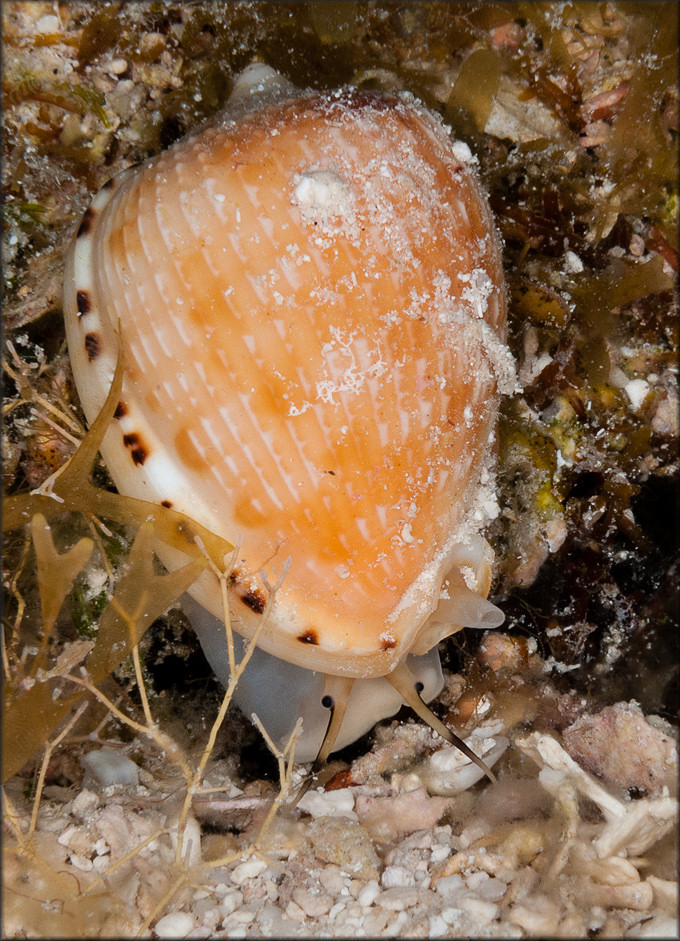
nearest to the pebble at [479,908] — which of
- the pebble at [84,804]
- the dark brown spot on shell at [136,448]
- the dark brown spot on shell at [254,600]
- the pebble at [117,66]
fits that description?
the dark brown spot on shell at [254,600]

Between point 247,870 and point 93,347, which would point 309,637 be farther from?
point 93,347

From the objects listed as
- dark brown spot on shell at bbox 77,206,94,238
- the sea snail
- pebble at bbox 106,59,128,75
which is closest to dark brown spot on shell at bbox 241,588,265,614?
the sea snail

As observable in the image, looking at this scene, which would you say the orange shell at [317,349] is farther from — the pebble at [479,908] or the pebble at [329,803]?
the pebble at [479,908]

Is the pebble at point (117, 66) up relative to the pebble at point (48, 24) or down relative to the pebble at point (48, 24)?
down

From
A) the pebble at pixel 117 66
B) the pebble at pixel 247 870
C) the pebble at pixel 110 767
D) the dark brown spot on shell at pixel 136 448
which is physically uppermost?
the pebble at pixel 117 66

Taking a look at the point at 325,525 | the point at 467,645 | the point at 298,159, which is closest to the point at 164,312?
the point at 298,159

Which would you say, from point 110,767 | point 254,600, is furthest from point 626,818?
point 110,767

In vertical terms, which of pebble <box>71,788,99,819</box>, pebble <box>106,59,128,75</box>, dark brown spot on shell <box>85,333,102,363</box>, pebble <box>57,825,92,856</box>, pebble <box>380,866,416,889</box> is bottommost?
pebble <box>71,788,99,819</box>

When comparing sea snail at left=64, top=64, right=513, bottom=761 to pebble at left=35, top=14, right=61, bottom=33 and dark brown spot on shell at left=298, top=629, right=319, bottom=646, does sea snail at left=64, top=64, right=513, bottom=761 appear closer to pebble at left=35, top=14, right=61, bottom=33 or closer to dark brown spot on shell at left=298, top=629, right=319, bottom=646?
dark brown spot on shell at left=298, top=629, right=319, bottom=646
